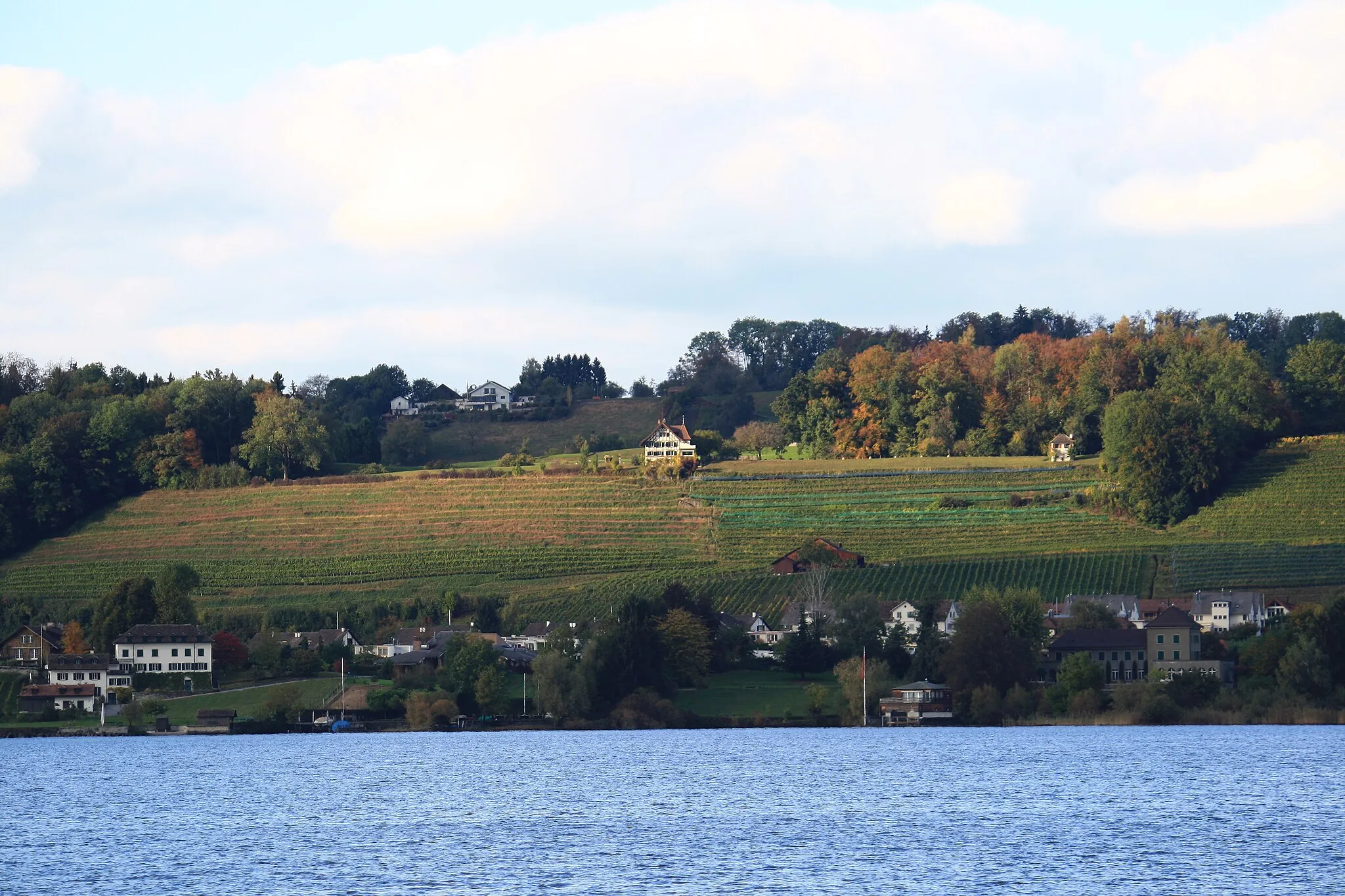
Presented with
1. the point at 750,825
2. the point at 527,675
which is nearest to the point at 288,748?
the point at 527,675

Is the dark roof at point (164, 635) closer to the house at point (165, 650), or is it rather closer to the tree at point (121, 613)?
the house at point (165, 650)

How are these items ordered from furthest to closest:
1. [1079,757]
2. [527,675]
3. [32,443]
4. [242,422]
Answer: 1. [242,422]
2. [32,443]
3. [527,675]
4. [1079,757]

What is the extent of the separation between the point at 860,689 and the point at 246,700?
124 ft

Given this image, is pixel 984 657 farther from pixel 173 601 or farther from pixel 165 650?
pixel 173 601

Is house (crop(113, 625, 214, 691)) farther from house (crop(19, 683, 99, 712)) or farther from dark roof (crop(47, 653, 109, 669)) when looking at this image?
house (crop(19, 683, 99, 712))

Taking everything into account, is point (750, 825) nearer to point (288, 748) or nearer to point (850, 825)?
point (850, 825)

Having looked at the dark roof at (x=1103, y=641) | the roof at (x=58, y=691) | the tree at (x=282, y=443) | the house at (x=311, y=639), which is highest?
the tree at (x=282, y=443)

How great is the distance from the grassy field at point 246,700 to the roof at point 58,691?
224 inches

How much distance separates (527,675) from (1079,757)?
39.7 m

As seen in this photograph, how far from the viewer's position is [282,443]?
161750 mm

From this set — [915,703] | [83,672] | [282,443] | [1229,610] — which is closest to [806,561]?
[1229,610]

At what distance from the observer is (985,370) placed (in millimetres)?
171750

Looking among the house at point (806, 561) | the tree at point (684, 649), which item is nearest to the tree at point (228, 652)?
the tree at point (684, 649)

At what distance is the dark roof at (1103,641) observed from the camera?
96.5m
